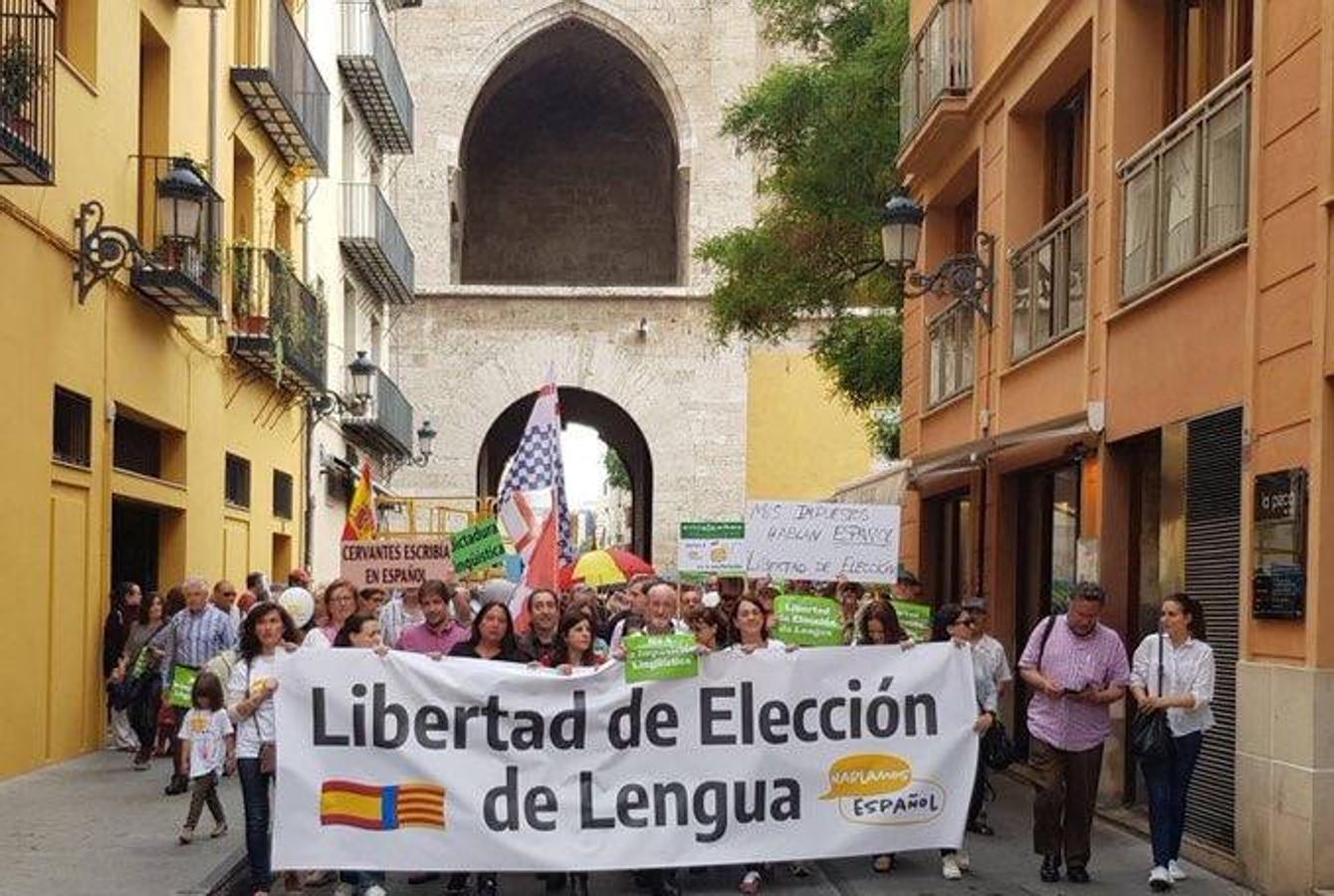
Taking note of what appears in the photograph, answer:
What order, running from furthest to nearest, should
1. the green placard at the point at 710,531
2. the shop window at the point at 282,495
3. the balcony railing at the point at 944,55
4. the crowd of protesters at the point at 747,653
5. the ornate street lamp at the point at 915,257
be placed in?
the shop window at the point at 282,495 < the green placard at the point at 710,531 < the balcony railing at the point at 944,55 < the ornate street lamp at the point at 915,257 < the crowd of protesters at the point at 747,653

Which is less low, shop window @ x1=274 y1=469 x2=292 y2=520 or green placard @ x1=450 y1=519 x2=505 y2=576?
shop window @ x1=274 y1=469 x2=292 y2=520

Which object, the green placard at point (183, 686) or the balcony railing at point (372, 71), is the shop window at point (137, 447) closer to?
the green placard at point (183, 686)

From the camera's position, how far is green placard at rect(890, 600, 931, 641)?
1326 cm

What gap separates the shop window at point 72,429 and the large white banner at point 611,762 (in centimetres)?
680

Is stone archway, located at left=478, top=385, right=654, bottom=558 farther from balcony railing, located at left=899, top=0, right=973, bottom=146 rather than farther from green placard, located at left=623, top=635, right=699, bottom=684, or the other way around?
green placard, located at left=623, top=635, right=699, bottom=684

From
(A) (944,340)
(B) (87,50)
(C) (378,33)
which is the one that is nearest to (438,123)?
(C) (378,33)

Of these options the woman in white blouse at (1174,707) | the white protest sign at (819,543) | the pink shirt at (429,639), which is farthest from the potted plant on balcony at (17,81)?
the woman in white blouse at (1174,707)

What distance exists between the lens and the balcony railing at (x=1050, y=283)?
1605 centimetres

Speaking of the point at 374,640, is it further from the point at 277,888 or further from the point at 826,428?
the point at 826,428

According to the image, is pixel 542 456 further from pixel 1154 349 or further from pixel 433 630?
pixel 1154 349

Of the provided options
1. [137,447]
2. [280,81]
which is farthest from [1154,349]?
[280,81]

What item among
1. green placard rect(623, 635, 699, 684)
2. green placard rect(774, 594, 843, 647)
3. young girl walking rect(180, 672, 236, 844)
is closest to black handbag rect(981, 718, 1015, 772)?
green placard rect(774, 594, 843, 647)

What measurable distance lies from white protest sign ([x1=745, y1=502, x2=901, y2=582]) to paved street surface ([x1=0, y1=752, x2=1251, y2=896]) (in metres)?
2.04

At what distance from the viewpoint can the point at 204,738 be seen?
11.9m
